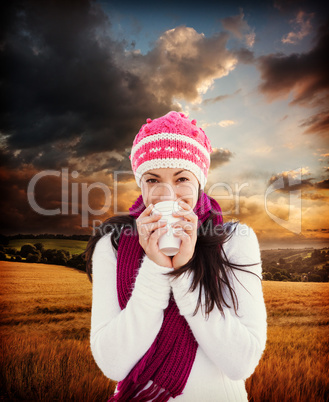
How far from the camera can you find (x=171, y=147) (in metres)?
1.74

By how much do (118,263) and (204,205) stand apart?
0.63 meters

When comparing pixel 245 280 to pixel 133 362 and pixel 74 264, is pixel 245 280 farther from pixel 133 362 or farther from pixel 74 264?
pixel 74 264

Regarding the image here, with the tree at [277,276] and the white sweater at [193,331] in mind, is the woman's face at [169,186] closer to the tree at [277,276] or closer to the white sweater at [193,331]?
the white sweater at [193,331]

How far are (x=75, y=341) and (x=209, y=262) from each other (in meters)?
2.96

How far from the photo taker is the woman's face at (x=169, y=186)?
5.28 feet

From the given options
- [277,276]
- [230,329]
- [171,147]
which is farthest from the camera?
[277,276]

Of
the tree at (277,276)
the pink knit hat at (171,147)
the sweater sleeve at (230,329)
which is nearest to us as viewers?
the sweater sleeve at (230,329)

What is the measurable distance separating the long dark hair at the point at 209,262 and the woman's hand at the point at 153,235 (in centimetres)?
8

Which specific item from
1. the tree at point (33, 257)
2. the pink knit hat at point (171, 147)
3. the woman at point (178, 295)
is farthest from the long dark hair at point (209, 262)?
the tree at point (33, 257)

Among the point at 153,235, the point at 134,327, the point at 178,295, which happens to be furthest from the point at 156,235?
the point at 134,327

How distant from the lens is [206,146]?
6.45 ft

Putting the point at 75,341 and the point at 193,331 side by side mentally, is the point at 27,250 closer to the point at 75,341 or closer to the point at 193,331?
the point at 75,341

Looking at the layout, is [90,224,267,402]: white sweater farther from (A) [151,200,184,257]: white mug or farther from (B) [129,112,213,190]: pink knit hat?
(B) [129,112,213,190]: pink knit hat

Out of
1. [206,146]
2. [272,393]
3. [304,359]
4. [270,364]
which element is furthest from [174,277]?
[304,359]
